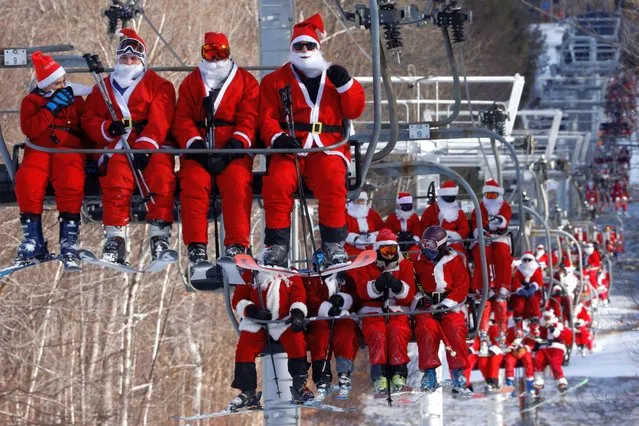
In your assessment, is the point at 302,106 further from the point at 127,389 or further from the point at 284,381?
the point at 127,389

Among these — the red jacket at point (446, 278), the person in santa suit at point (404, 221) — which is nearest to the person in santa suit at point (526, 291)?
the person in santa suit at point (404, 221)

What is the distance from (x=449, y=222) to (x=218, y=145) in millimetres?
4540

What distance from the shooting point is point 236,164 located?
34.9 feet

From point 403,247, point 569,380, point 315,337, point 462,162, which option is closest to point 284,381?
point 315,337

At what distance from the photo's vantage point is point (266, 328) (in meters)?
12.0

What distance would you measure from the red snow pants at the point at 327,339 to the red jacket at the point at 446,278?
2.22 ft

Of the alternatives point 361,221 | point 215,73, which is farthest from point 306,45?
point 361,221

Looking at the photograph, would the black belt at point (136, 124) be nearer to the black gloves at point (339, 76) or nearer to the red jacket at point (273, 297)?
the black gloves at point (339, 76)

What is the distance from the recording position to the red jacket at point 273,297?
11859 millimetres

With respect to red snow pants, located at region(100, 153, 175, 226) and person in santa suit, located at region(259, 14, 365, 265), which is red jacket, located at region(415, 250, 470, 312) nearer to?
person in santa suit, located at region(259, 14, 365, 265)

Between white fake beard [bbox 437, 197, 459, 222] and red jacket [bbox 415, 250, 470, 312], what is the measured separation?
80.4 inches

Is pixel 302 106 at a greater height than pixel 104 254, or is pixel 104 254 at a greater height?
pixel 302 106

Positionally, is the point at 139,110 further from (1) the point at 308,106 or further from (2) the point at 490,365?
(2) the point at 490,365

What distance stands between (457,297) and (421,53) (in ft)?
115
